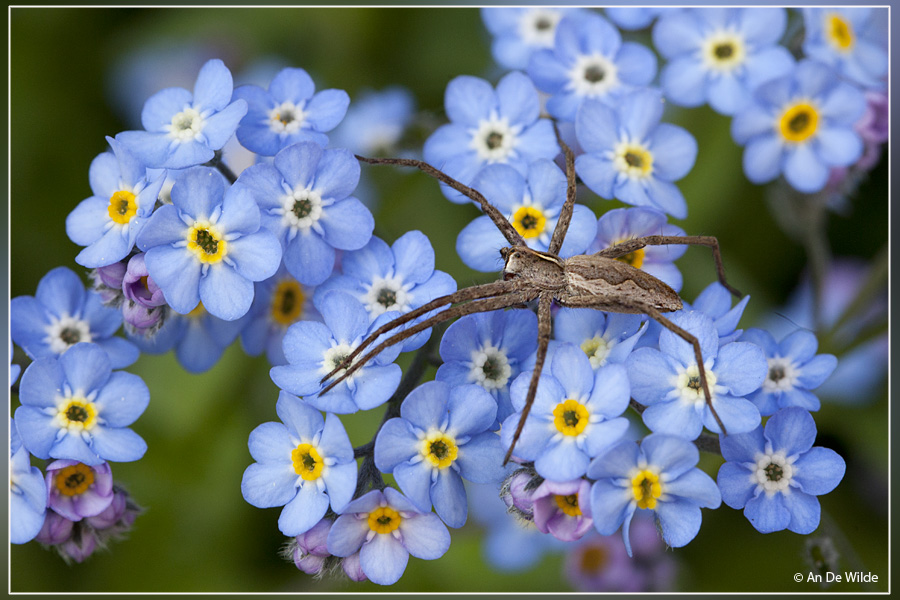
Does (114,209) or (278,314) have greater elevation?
(114,209)

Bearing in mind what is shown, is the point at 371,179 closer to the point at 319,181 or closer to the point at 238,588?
the point at 319,181

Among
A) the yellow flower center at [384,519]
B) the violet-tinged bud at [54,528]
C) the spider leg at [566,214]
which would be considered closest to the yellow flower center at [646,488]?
the yellow flower center at [384,519]

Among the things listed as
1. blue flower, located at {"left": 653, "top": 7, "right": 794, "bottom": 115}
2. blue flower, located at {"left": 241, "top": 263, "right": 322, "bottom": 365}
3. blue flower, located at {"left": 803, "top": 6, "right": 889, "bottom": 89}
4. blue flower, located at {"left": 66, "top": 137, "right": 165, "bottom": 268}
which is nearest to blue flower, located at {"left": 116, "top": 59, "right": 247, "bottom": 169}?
blue flower, located at {"left": 66, "top": 137, "right": 165, "bottom": 268}

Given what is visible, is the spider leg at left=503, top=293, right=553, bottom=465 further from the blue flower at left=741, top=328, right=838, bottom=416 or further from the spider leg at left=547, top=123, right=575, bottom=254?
the blue flower at left=741, top=328, right=838, bottom=416

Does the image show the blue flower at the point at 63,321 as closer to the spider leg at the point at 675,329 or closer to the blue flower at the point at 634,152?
the spider leg at the point at 675,329

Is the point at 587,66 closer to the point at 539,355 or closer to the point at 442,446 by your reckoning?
the point at 539,355

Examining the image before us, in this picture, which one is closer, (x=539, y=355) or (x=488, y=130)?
(x=539, y=355)

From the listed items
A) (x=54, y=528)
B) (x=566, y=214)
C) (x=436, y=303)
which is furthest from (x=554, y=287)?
(x=54, y=528)
